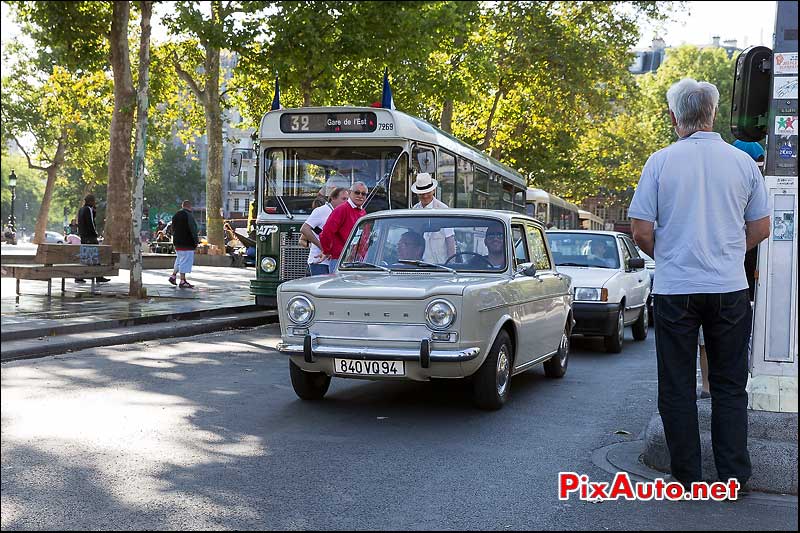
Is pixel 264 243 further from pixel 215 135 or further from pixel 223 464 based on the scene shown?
pixel 215 135

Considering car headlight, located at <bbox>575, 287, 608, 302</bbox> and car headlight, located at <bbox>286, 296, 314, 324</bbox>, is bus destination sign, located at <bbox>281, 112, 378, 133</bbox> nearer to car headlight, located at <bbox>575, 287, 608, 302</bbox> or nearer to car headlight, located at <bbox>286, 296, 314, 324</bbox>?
car headlight, located at <bbox>575, 287, 608, 302</bbox>

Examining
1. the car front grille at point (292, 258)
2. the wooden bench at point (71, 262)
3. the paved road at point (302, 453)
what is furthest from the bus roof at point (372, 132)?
the paved road at point (302, 453)

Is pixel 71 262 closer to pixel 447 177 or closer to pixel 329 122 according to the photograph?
pixel 329 122

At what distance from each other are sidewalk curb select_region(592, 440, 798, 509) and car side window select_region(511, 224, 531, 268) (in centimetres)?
239

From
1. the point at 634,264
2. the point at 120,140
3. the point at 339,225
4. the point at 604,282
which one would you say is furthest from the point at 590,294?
the point at 120,140

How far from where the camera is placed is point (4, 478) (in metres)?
5.10

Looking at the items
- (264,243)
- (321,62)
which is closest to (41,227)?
(321,62)

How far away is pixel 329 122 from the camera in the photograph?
45.4 feet

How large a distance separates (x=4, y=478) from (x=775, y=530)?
386 centimetres

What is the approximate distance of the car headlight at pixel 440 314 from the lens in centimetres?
686

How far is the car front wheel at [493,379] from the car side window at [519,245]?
0.92 metres

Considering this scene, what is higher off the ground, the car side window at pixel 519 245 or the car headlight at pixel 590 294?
the car side window at pixel 519 245

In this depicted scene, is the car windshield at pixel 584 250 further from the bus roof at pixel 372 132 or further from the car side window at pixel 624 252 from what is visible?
the bus roof at pixel 372 132

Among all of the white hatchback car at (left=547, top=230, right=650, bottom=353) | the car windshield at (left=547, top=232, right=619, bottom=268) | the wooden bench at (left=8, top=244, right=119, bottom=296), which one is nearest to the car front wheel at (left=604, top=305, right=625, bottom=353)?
the white hatchback car at (left=547, top=230, right=650, bottom=353)
